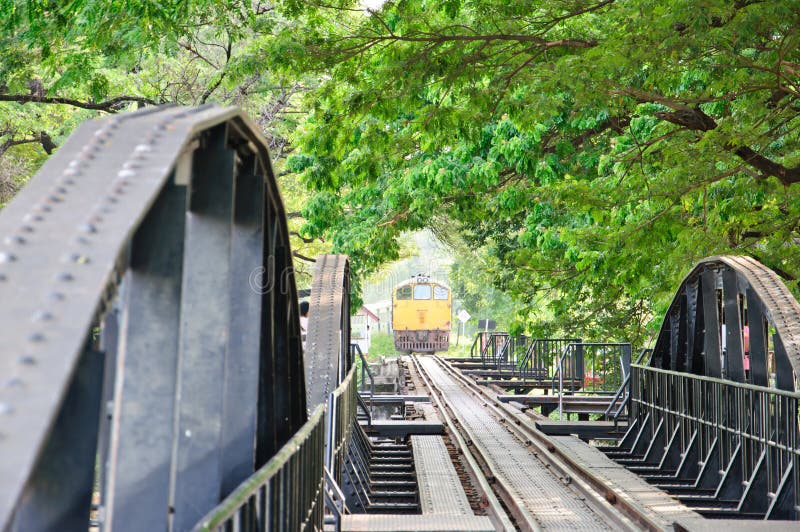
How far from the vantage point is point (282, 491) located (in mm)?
4082

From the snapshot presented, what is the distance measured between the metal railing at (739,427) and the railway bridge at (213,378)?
0.03 meters

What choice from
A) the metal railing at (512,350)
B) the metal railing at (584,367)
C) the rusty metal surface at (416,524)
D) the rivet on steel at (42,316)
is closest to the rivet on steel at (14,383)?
the rivet on steel at (42,316)

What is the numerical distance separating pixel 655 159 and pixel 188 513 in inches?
485

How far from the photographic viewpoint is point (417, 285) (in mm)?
45562

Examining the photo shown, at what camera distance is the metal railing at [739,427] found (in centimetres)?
784

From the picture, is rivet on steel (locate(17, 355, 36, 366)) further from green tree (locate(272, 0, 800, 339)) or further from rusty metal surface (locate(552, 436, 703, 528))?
green tree (locate(272, 0, 800, 339))

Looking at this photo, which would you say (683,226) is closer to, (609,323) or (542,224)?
(542,224)

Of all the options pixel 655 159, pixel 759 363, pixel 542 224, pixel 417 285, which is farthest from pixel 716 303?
pixel 417 285

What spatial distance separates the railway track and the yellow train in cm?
2571

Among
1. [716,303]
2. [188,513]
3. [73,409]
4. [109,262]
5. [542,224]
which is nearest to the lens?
[109,262]

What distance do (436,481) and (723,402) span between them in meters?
3.11

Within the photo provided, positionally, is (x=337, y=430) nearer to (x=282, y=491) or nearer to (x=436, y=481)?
(x=436, y=481)

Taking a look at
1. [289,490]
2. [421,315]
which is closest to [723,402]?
[289,490]

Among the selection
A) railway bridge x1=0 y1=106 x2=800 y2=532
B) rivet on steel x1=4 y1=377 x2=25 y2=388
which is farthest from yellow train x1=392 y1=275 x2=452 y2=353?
rivet on steel x1=4 y1=377 x2=25 y2=388
